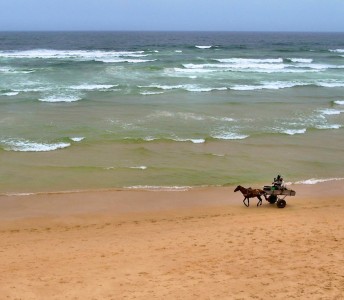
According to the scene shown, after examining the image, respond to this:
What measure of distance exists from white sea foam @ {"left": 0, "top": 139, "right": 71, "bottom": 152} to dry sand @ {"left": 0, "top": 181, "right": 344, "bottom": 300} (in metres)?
5.19

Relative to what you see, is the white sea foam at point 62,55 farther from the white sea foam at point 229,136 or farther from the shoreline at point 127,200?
the shoreline at point 127,200

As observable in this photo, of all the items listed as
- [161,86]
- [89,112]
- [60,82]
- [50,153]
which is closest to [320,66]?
[161,86]

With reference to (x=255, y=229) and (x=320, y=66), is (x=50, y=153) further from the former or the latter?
(x=320, y=66)

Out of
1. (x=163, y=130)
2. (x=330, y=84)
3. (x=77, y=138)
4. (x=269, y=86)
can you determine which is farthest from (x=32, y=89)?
(x=330, y=84)

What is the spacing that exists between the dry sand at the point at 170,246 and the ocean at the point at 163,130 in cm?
179

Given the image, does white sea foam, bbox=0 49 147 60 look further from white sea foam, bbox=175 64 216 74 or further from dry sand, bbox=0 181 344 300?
dry sand, bbox=0 181 344 300

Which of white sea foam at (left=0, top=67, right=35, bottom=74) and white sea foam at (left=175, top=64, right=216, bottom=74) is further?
white sea foam at (left=175, top=64, right=216, bottom=74)

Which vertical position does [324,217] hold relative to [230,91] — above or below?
below

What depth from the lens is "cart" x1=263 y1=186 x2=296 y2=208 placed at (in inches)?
575

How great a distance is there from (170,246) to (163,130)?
41.4 feet

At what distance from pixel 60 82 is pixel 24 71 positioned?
809 centimetres

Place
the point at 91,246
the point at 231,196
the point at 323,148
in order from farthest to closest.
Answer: the point at 323,148
the point at 231,196
the point at 91,246

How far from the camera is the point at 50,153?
20250mm

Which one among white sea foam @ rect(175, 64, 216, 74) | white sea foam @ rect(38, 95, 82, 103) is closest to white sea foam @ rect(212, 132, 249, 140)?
white sea foam @ rect(38, 95, 82, 103)
